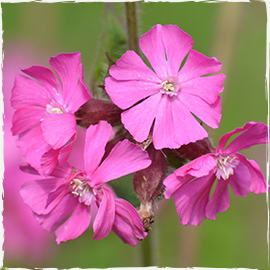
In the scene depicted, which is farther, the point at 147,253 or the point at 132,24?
the point at 147,253

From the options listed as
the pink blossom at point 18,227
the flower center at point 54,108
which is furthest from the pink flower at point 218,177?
the pink blossom at point 18,227

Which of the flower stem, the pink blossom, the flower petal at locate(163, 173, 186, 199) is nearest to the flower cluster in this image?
the flower petal at locate(163, 173, 186, 199)

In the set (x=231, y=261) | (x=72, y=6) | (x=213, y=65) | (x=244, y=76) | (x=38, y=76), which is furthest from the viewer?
(x=72, y=6)

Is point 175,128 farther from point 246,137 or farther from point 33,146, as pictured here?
point 33,146

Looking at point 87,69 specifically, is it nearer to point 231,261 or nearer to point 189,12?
point 189,12

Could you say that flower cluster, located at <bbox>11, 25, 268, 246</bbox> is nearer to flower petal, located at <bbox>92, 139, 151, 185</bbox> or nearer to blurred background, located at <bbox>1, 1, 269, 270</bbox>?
flower petal, located at <bbox>92, 139, 151, 185</bbox>

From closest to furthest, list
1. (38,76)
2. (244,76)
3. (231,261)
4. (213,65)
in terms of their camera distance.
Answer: (213,65), (38,76), (231,261), (244,76)

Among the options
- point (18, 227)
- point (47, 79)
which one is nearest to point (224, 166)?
point (47, 79)

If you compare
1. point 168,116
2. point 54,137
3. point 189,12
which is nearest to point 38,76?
point 54,137
